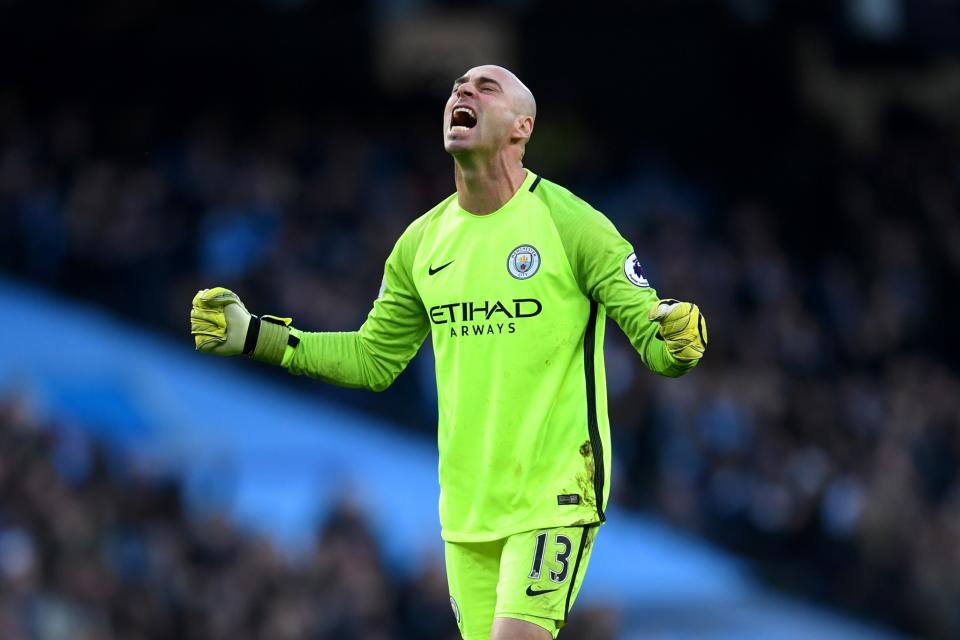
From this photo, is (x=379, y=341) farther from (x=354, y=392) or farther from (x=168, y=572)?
(x=354, y=392)

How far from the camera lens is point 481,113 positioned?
6.16m

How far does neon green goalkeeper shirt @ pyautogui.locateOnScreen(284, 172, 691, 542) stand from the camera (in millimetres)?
6055

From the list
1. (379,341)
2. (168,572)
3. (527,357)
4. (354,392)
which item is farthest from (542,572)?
(354,392)

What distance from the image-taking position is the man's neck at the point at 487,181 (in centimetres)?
622

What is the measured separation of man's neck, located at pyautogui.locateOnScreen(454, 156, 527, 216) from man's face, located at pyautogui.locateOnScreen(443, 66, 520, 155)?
7 cm

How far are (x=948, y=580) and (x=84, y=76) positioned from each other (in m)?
10.5

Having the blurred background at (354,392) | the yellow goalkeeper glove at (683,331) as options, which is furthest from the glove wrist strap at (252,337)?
the blurred background at (354,392)

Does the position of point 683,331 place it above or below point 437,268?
below

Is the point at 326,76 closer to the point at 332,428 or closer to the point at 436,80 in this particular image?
the point at 436,80

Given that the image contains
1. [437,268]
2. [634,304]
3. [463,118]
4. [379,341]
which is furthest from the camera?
[379,341]

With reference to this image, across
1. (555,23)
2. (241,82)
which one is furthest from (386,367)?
(555,23)

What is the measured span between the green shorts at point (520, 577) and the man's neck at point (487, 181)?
127cm

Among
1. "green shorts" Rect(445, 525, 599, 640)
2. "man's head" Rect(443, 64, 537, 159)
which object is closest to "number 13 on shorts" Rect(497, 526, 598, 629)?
"green shorts" Rect(445, 525, 599, 640)

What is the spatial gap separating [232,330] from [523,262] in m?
1.19
